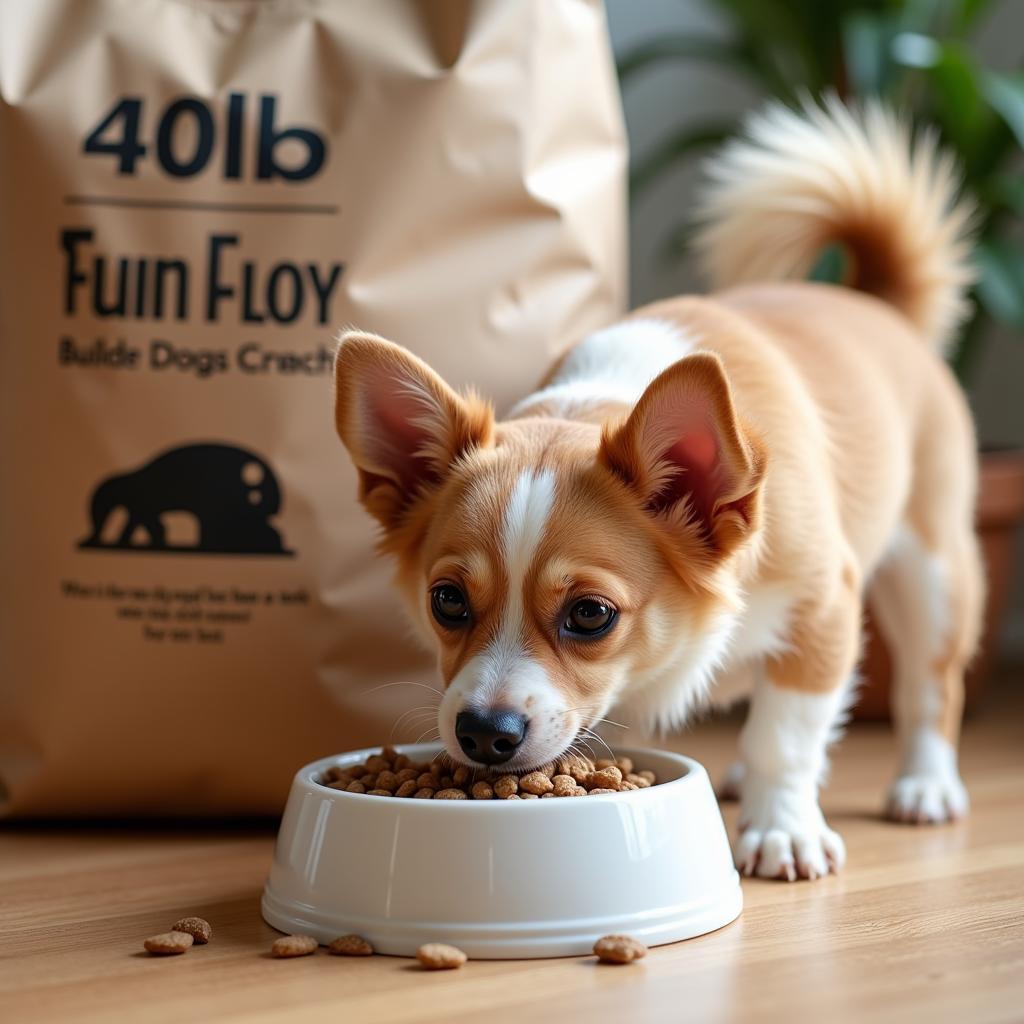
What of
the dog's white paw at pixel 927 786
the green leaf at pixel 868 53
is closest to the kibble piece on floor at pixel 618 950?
the dog's white paw at pixel 927 786

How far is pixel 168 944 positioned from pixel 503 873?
1.05ft

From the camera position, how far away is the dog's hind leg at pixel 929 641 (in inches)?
77.2

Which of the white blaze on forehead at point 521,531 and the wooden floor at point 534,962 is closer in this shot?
the wooden floor at point 534,962

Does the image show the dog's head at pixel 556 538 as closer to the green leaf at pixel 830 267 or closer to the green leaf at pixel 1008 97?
the green leaf at pixel 830 267

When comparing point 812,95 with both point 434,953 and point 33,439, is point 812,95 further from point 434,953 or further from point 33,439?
point 434,953

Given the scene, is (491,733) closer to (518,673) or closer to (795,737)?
(518,673)

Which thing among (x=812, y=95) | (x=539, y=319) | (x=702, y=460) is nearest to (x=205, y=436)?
(x=539, y=319)

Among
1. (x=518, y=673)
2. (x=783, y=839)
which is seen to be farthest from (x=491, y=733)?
(x=783, y=839)

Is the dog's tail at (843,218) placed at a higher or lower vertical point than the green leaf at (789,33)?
lower

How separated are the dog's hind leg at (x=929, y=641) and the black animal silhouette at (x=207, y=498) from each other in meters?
0.89

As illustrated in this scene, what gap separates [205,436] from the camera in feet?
5.75

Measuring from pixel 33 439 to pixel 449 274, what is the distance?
1.83ft

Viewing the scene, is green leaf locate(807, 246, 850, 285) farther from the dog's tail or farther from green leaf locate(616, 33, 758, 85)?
green leaf locate(616, 33, 758, 85)

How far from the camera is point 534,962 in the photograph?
4.13 ft
